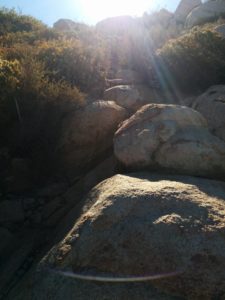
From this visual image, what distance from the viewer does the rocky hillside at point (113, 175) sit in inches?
165

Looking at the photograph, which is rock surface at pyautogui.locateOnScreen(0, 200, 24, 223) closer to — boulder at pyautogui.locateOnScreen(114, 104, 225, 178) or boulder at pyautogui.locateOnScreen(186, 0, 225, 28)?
boulder at pyautogui.locateOnScreen(114, 104, 225, 178)

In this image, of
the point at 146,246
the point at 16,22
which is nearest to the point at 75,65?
the point at 146,246

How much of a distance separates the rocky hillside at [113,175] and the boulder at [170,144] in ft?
0.05

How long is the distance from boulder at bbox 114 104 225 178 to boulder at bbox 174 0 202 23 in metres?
21.2

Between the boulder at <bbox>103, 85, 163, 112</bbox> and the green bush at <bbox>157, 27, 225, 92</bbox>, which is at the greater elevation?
the green bush at <bbox>157, 27, 225, 92</bbox>

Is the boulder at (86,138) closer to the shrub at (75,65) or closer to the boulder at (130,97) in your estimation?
the boulder at (130,97)

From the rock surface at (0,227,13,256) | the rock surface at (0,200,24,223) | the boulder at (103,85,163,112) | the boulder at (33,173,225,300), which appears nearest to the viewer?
the boulder at (33,173,225,300)

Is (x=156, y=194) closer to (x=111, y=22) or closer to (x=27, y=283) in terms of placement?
(x=27, y=283)

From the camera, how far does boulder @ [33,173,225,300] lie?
4012 millimetres

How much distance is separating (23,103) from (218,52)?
194 inches

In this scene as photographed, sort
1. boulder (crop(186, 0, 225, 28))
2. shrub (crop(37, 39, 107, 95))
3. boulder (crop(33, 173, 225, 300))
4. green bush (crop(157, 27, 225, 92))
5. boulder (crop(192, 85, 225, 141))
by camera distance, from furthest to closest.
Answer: boulder (crop(186, 0, 225, 28))
shrub (crop(37, 39, 107, 95))
green bush (crop(157, 27, 225, 92))
boulder (crop(192, 85, 225, 141))
boulder (crop(33, 173, 225, 300))

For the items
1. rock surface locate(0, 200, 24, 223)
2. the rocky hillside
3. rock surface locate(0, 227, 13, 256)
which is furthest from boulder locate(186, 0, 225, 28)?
rock surface locate(0, 227, 13, 256)

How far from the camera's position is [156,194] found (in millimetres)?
4945

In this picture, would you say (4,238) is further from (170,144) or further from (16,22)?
(16,22)
